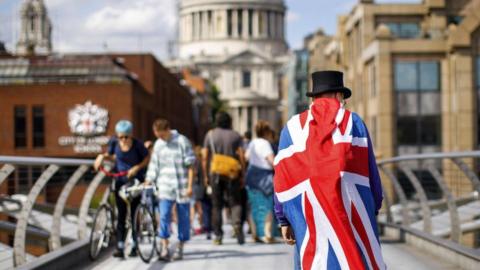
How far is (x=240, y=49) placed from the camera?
17750cm

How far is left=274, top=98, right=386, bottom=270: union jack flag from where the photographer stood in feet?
18.5

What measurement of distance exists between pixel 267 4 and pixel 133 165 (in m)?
157

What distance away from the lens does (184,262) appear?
11875 mm

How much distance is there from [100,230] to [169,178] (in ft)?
3.69

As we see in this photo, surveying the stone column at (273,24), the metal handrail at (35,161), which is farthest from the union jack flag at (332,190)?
the stone column at (273,24)

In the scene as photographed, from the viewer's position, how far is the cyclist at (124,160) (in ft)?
39.5

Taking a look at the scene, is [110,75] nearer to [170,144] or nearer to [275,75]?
[170,144]

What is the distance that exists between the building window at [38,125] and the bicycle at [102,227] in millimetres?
42968

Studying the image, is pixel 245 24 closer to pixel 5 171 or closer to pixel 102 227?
pixel 102 227

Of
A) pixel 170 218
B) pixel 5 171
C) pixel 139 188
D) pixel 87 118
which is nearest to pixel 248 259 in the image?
pixel 170 218

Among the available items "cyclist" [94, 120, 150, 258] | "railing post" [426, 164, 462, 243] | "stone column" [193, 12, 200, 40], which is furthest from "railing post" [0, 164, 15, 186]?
"stone column" [193, 12, 200, 40]

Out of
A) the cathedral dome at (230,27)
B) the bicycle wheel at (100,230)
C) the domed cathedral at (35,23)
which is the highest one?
the cathedral dome at (230,27)

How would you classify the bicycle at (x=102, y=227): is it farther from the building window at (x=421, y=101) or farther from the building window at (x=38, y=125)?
the building window at (x=38, y=125)

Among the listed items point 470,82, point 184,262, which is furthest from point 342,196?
point 470,82
